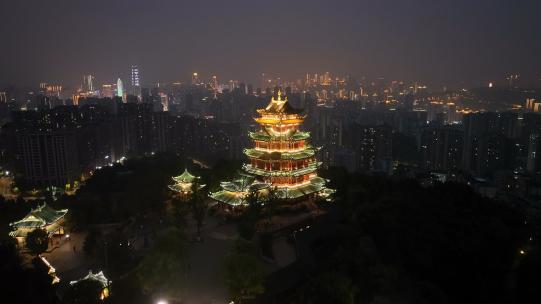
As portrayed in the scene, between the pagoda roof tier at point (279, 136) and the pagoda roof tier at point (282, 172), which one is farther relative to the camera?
the pagoda roof tier at point (279, 136)

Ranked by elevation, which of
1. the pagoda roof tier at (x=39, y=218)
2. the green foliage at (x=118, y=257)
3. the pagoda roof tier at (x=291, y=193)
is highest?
the pagoda roof tier at (x=291, y=193)

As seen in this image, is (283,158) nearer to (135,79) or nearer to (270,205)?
(270,205)

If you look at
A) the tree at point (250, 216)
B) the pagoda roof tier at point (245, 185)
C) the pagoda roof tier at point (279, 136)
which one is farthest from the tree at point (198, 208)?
the pagoda roof tier at point (279, 136)

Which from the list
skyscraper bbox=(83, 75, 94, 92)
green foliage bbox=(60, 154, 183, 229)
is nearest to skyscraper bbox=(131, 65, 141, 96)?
skyscraper bbox=(83, 75, 94, 92)

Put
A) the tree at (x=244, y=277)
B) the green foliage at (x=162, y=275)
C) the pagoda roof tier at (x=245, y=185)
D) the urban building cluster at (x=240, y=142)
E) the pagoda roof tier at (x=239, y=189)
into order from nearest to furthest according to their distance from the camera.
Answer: the tree at (x=244, y=277) → the green foliage at (x=162, y=275) → the pagoda roof tier at (x=239, y=189) → the pagoda roof tier at (x=245, y=185) → the urban building cluster at (x=240, y=142)

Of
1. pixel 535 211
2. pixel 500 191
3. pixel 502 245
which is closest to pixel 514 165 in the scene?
pixel 500 191

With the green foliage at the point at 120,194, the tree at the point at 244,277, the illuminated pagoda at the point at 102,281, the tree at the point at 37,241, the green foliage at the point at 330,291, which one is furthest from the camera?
the green foliage at the point at 120,194

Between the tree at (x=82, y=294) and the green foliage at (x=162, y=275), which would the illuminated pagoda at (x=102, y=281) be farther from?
the green foliage at (x=162, y=275)

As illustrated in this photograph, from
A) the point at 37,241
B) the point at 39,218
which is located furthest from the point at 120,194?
the point at 37,241
